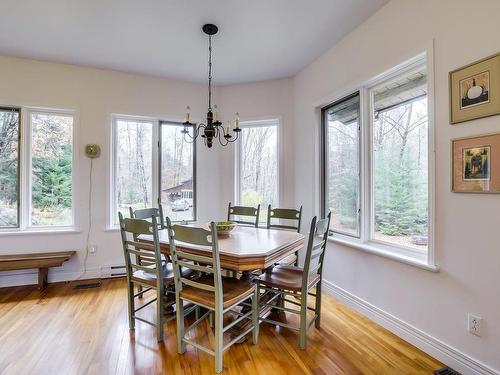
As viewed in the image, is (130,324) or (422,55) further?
(130,324)

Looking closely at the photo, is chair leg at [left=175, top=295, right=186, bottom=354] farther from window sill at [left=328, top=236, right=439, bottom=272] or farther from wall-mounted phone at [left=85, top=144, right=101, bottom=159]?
wall-mounted phone at [left=85, top=144, right=101, bottom=159]

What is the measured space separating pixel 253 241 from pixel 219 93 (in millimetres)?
2758

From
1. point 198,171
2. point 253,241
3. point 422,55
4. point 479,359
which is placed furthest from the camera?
point 198,171

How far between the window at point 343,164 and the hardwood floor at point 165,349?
3.21 ft

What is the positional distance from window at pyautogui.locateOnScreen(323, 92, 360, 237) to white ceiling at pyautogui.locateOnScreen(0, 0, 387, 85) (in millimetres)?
761

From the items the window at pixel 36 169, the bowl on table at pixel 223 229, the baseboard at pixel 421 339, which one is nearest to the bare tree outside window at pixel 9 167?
the window at pixel 36 169

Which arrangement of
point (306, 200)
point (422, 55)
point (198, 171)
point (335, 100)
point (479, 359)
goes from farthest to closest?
point (198, 171), point (306, 200), point (335, 100), point (422, 55), point (479, 359)

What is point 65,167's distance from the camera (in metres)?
3.54

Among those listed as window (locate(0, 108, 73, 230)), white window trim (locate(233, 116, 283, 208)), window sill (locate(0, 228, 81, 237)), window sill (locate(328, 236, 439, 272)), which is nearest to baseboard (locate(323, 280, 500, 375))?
window sill (locate(328, 236, 439, 272))

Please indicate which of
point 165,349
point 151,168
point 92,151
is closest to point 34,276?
point 92,151

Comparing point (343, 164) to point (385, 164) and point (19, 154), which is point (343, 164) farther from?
point (19, 154)

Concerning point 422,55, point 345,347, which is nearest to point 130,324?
point 345,347

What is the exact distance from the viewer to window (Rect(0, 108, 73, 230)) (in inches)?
131

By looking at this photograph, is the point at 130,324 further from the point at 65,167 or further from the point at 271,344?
the point at 65,167
